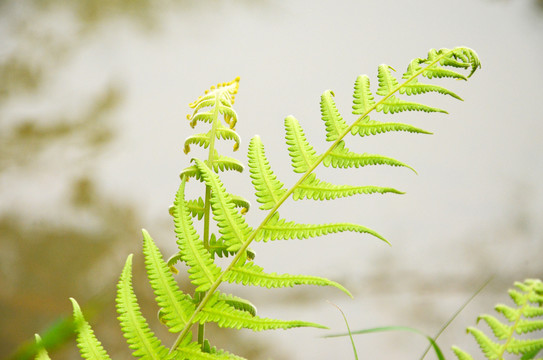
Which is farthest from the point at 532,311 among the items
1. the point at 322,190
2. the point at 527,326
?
the point at 322,190

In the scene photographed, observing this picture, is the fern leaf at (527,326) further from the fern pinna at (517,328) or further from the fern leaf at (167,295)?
the fern leaf at (167,295)

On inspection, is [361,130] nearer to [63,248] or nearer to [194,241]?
[194,241]

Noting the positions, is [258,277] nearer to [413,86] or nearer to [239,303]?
[239,303]

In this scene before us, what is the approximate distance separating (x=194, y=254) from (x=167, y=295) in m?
0.02

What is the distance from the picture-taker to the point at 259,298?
1.52 meters

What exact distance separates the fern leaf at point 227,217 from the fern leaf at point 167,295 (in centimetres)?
3

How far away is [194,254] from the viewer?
0.71ft

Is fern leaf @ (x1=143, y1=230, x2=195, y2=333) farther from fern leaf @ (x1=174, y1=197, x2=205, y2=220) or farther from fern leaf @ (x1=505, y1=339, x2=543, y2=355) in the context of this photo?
fern leaf @ (x1=505, y1=339, x2=543, y2=355)

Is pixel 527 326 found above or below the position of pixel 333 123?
below

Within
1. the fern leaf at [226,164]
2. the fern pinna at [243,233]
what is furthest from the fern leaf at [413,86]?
the fern leaf at [226,164]

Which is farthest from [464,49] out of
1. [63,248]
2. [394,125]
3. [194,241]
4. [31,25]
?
[31,25]

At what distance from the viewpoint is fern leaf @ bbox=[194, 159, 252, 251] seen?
219 millimetres

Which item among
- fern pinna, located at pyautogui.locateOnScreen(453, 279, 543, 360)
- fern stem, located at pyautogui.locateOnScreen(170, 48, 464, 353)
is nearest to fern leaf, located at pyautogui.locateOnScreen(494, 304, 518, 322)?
fern pinna, located at pyautogui.locateOnScreen(453, 279, 543, 360)

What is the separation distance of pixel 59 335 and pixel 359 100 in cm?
20
